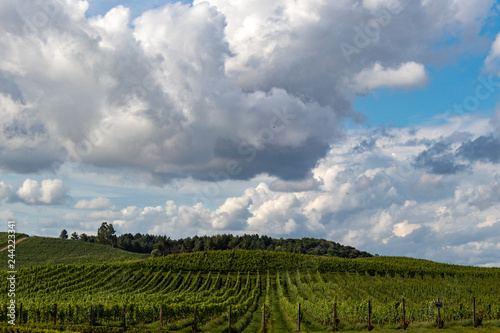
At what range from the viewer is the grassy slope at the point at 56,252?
114 metres

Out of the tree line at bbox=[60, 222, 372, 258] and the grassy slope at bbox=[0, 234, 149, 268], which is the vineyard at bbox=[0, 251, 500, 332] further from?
the tree line at bbox=[60, 222, 372, 258]

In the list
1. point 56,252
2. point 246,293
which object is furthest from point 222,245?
point 246,293

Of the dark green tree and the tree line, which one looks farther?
the dark green tree

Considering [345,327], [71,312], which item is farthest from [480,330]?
[71,312]

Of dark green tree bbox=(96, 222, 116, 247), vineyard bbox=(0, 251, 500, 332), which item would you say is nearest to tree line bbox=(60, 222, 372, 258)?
dark green tree bbox=(96, 222, 116, 247)

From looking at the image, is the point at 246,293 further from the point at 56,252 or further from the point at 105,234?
the point at 105,234

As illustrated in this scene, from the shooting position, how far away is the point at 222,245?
150 m

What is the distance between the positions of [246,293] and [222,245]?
8817 cm

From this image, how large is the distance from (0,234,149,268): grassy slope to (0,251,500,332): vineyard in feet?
120

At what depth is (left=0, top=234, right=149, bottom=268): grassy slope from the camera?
11438 centimetres

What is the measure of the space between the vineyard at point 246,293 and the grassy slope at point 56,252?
36.6 m

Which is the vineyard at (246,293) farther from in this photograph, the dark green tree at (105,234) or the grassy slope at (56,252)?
the dark green tree at (105,234)

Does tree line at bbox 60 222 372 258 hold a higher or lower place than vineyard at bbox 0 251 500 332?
higher

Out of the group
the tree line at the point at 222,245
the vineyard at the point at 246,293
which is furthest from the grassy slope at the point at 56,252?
the vineyard at the point at 246,293
